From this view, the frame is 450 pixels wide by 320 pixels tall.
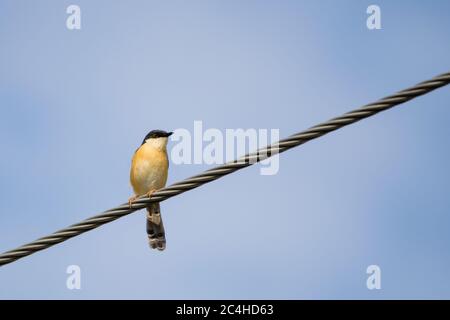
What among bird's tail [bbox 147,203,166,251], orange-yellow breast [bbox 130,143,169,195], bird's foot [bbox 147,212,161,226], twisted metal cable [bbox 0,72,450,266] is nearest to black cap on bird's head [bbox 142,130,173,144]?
orange-yellow breast [bbox 130,143,169,195]

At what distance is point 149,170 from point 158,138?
0.55 m

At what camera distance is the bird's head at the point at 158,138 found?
1086 cm

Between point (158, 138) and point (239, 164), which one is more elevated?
point (158, 138)

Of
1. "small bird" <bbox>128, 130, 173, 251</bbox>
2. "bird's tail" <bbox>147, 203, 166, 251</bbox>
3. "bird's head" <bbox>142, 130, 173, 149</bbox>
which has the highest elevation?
"bird's head" <bbox>142, 130, 173, 149</bbox>

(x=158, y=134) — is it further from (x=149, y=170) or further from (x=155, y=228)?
(x=155, y=228)

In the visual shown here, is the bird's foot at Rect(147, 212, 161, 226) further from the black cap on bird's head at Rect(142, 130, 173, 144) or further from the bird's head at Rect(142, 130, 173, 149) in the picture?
the black cap on bird's head at Rect(142, 130, 173, 144)

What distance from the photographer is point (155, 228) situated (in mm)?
10953

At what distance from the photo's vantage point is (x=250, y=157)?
18.1 ft

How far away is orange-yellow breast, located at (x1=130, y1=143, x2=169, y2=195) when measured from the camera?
34.9 ft

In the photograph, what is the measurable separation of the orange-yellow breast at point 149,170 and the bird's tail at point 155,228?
357 mm

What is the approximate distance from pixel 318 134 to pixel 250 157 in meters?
0.51

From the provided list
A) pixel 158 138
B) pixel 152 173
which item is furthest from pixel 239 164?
pixel 158 138

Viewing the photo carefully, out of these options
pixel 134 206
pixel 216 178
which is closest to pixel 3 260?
pixel 134 206
